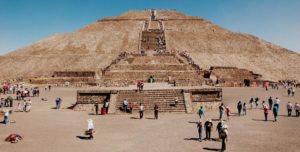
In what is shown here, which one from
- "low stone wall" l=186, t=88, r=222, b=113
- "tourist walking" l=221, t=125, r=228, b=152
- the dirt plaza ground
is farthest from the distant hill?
"tourist walking" l=221, t=125, r=228, b=152

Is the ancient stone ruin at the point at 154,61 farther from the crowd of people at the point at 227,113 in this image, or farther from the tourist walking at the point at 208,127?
the tourist walking at the point at 208,127

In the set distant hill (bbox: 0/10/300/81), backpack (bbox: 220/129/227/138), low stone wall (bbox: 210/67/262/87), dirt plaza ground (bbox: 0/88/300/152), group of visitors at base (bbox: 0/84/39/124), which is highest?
distant hill (bbox: 0/10/300/81)

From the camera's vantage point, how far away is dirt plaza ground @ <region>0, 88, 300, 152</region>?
12.2m

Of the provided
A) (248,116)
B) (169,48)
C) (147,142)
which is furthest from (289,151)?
(169,48)

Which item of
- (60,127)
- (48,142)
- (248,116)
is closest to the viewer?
(48,142)

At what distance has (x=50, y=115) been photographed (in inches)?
792

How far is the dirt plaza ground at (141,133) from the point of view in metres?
12.2

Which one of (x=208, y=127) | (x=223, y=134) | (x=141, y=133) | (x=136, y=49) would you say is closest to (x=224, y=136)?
(x=223, y=134)

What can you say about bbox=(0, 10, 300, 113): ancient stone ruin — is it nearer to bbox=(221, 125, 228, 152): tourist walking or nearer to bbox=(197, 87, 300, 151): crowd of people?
bbox=(197, 87, 300, 151): crowd of people

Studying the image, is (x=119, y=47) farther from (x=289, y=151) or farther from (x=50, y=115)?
(x=289, y=151)

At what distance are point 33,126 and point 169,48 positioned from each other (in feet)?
158

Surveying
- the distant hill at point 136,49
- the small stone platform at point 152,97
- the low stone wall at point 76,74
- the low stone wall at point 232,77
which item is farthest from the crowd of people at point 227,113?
the distant hill at point 136,49

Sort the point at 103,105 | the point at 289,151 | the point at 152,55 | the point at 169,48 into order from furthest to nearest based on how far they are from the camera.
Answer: the point at 169,48 < the point at 152,55 < the point at 103,105 < the point at 289,151

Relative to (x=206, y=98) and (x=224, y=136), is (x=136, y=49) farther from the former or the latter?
(x=224, y=136)
